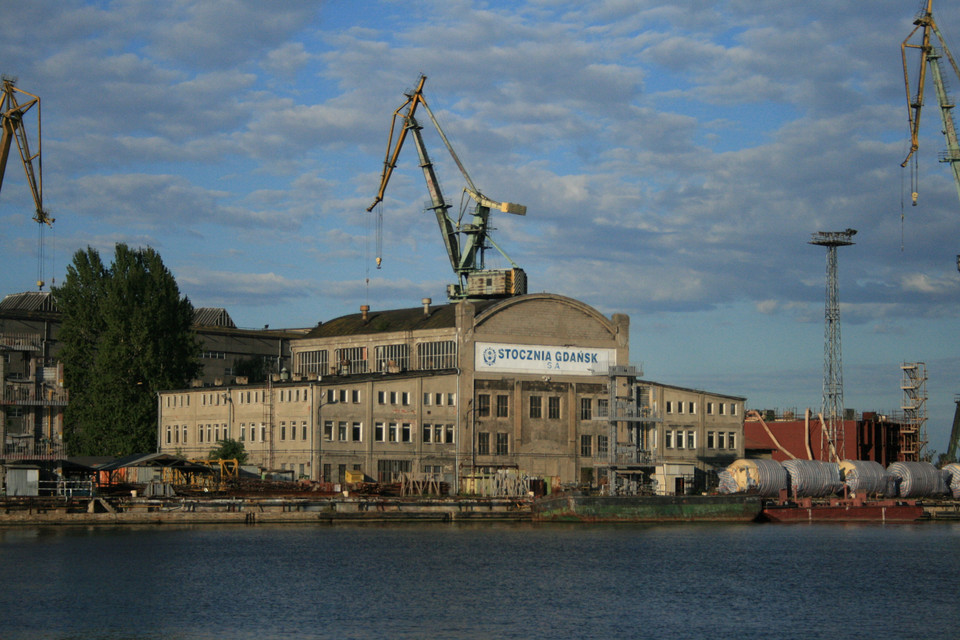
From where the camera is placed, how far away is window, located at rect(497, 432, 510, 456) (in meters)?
111

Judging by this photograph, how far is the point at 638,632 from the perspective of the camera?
47.8 meters

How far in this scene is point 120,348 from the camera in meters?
113

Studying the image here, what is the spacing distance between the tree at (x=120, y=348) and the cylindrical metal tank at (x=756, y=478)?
4987 centimetres

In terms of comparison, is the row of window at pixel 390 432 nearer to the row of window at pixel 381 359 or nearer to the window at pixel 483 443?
the window at pixel 483 443

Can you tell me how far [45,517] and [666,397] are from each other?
54.6 meters

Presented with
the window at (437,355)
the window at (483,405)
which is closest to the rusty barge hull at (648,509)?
the window at (483,405)

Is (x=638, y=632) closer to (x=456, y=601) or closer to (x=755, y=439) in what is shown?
(x=456, y=601)

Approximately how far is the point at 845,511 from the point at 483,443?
29816 millimetres

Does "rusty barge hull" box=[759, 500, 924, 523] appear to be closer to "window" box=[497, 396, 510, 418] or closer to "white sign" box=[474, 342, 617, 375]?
"white sign" box=[474, 342, 617, 375]

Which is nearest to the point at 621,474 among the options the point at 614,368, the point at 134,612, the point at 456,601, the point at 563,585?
the point at 614,368

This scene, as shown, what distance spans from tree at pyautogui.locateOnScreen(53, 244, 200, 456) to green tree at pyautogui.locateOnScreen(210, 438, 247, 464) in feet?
37.7

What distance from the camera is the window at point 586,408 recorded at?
114m

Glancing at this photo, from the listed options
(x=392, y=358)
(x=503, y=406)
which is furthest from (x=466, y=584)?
(x=392, y=358)

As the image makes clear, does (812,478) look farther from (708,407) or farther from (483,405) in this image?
(483,405)
